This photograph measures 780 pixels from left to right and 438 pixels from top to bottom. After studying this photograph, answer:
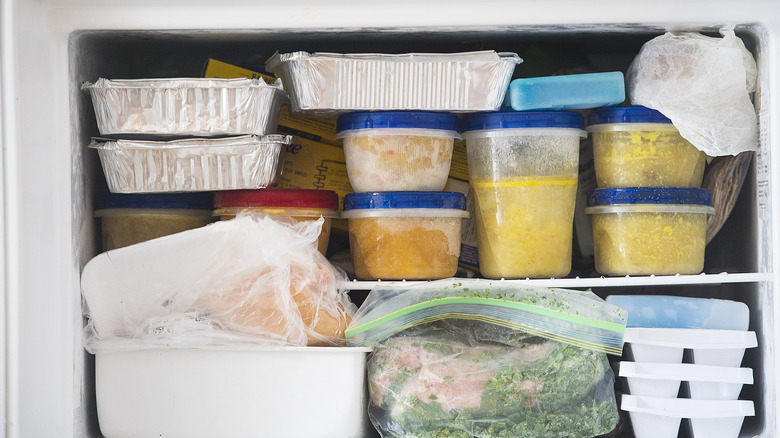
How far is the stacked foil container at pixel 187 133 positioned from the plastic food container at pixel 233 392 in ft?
0.89

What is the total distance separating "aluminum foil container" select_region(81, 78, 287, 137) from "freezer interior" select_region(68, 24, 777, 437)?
0.20ft

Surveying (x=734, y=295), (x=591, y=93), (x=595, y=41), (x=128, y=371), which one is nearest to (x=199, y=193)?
(x=128, y=371)

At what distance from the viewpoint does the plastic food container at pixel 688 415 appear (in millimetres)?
1030

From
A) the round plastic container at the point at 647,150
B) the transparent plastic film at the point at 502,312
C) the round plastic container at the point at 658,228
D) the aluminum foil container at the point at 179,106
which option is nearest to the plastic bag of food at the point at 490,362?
the transparent plastic film at the point at 502,312

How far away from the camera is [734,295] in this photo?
119 cm

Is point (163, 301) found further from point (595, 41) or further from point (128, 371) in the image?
point (595, 41)

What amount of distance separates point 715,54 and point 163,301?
0.94 m

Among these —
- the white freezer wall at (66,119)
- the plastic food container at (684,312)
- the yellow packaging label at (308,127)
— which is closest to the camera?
the white freezer wall at (66,119)

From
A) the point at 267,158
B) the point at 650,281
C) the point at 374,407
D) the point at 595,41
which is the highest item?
the point at 595,41

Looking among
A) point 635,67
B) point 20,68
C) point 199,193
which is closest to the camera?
point 20,68

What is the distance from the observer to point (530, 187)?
110cm

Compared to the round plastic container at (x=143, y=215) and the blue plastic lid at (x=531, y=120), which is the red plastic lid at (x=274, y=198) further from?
the blue plastic lid at (x=531, y=120)

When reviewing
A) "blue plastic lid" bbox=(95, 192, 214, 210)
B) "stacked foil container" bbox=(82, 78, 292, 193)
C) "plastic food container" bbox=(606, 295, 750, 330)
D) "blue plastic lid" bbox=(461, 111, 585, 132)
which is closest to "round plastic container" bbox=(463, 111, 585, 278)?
"blue plastic lid" bbox=(461, 111, 585, 132)

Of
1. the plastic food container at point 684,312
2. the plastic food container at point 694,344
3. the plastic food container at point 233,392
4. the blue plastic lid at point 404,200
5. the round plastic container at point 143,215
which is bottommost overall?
the plastic food container at point 233,392
